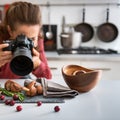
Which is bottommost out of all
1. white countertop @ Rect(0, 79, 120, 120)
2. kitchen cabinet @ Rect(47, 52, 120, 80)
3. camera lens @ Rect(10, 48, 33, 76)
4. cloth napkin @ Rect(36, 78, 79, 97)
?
kitchen cabinet @ Rect(47, 52, 120, 80)

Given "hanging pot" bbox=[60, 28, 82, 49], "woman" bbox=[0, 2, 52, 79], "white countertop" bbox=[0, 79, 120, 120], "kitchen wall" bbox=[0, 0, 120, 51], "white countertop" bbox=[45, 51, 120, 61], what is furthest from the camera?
"kitchen wall" bbox=[0, 0, 120, 51]

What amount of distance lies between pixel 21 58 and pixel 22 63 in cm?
4

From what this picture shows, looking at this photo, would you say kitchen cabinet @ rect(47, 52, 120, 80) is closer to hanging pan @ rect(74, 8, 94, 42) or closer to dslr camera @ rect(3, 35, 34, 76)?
hanging pan @ rect(74, 8, 94, 42)

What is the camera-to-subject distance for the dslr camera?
0.80 m

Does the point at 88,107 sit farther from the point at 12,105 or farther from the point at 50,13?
the point at 50,13

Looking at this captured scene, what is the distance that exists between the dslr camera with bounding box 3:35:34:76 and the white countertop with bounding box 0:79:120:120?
0.12 m

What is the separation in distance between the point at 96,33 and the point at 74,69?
1.46 metres

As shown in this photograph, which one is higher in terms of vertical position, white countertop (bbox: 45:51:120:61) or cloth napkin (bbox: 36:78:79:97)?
cloth napkin (bbox: 36:78:79:97)

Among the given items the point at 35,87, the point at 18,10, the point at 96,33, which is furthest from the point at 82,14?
the point at 35,87

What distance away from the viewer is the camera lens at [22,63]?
81 centimetres

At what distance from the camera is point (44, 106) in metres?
0.78

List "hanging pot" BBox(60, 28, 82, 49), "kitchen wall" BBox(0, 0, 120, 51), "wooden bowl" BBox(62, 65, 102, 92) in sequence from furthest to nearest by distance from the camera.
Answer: "kitchen wall" BBox(0, 0, 120, 51)
"hanging pot" BBox(60, 28, 82, 49)
"wooden bowl" BBox(62, 65, 102, 92)

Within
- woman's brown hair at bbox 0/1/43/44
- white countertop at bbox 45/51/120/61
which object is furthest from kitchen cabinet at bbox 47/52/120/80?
woman's brown hair at bbox 0/1/43/44

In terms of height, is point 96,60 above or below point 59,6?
below
